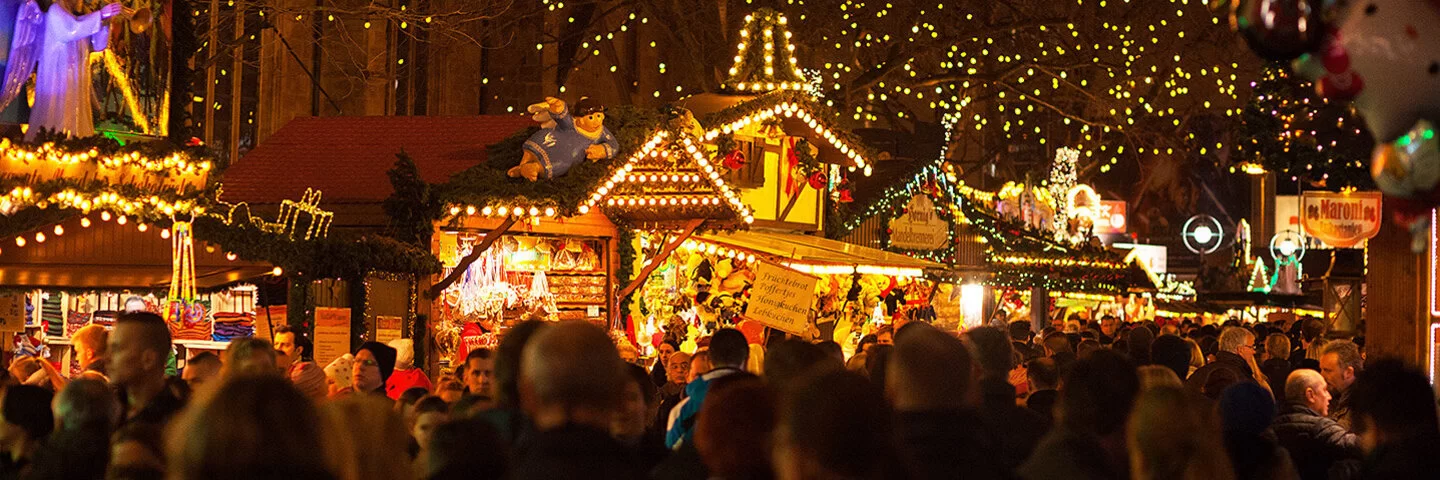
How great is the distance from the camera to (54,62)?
13.5 m

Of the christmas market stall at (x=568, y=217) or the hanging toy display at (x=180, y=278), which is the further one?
the christmas market stall at (x=568, y=217)

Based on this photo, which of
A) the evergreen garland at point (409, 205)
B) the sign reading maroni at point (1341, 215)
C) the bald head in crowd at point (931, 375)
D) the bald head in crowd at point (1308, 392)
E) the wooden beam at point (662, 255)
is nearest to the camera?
the bald head in crowd at point (931, 375)

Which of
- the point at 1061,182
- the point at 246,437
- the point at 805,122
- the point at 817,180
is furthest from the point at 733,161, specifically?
the point at 1061,182

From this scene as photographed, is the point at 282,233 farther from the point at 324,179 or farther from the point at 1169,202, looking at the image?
the point at 1169,202

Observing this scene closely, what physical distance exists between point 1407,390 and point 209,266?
11.1 metres

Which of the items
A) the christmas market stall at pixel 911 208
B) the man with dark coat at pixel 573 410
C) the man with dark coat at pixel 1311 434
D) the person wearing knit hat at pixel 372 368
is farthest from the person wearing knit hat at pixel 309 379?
the christmas market stall at pixel 911 208

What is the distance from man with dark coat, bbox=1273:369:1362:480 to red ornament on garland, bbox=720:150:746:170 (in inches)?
365

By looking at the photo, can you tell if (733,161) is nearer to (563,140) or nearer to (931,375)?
(563,140)

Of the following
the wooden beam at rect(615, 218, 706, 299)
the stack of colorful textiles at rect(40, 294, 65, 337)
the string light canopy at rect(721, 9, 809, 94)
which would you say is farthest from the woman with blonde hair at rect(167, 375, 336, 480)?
the string light canopy at rect(721, 9, 809, 94)

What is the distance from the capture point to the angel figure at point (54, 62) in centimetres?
1328

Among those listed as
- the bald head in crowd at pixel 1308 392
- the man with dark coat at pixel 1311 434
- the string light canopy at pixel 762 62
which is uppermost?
the string light canopy at pixel 762 62

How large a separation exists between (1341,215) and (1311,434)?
19.2 feet

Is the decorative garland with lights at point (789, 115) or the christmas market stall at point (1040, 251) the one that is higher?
the decorative garland with lights at point (789, 115)

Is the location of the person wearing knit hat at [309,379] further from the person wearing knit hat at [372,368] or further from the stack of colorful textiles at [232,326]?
the stack of colorful textiles at [232,326]
